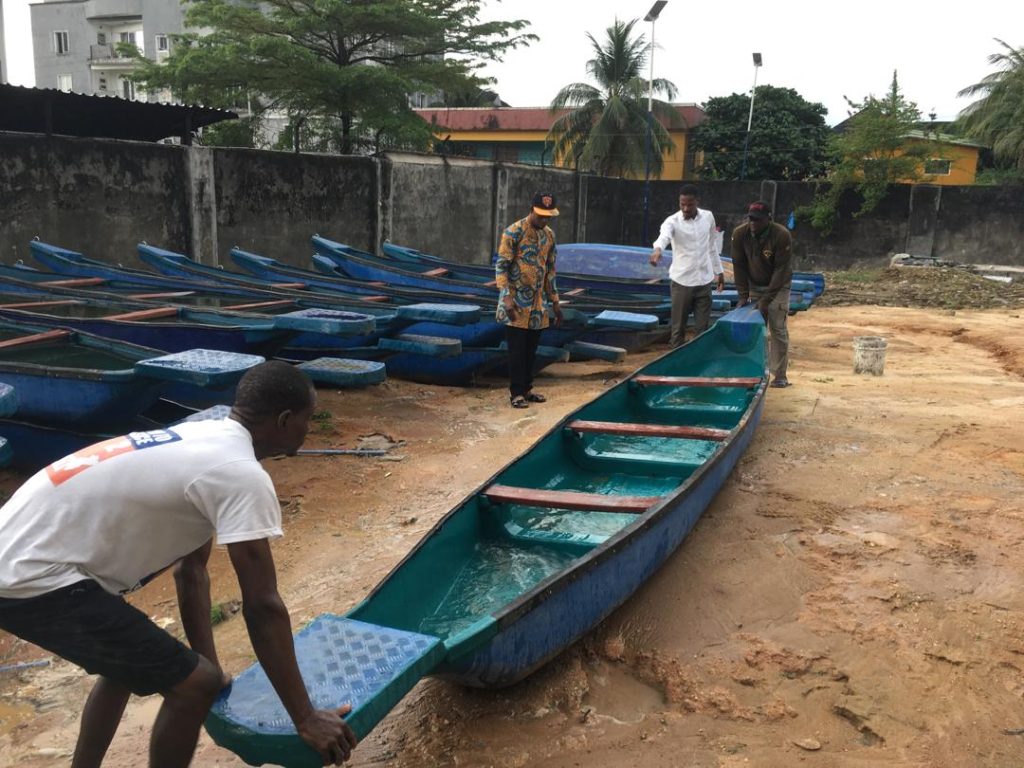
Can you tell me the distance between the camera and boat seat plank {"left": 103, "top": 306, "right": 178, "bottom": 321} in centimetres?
613

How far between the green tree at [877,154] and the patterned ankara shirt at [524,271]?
586 inches

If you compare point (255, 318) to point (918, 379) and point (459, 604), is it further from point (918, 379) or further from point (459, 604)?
point (918, 379)

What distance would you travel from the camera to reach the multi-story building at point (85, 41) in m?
37.2

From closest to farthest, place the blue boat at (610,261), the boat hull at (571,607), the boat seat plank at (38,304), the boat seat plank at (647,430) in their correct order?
the boat hull at (571,607)
the boat seat plank at (647,430)
the boat seat plank at (38,304)
the blue boat at (610,261)

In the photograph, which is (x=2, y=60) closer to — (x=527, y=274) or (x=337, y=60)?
(x=337, y=60)

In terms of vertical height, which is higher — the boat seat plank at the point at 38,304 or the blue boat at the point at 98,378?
the boat seat plank at the point at 38,304

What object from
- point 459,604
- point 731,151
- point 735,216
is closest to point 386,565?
point 459,604

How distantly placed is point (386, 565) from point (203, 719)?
1.92 meters

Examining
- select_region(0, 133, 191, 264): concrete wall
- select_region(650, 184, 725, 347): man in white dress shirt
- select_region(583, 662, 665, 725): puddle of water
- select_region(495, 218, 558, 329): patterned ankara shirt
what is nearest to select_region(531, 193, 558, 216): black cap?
select_region(495, 218, 558, 329): patterned ankara shirt

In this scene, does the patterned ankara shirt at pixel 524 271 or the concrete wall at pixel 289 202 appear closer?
the patterned ankara shirt at pixel 524 271

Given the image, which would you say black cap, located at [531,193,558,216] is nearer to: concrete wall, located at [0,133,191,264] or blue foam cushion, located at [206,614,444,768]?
blue foam cushion, located at [206,614,444,768]

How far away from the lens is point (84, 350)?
5383 millimetres

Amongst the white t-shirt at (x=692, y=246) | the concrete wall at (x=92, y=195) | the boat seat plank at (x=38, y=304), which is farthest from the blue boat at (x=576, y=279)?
the boat seat plank at (x=38, y=304)

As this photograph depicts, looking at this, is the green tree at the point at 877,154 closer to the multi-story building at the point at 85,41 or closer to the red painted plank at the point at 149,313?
the red painted plank at the point at 149,313
